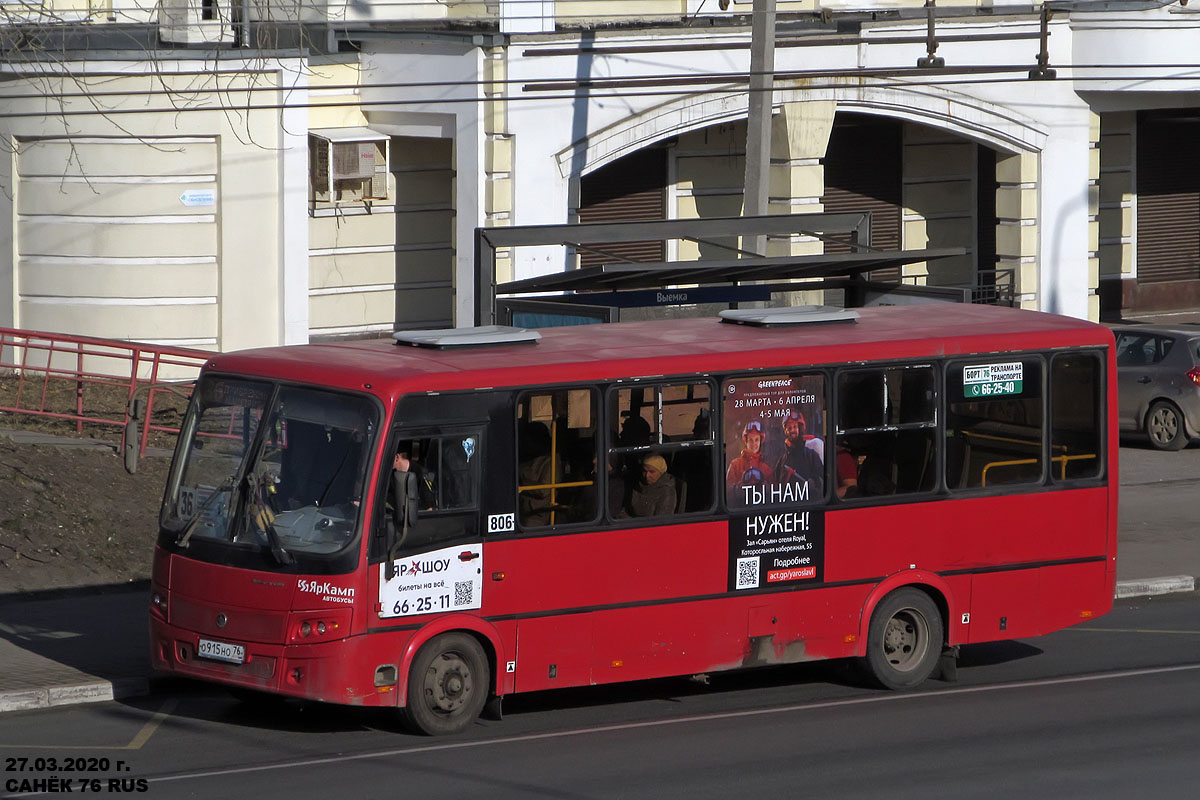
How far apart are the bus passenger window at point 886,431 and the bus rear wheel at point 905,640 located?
0.80m

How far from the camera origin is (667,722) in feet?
37.8

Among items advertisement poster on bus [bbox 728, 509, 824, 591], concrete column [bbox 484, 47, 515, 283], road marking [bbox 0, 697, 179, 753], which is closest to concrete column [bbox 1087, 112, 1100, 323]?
concrete column [bbox 484, 47, 515, 283]

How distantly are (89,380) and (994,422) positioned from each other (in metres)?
11.6

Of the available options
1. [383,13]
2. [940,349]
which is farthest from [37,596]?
[383,13]

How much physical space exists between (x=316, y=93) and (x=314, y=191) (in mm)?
1461

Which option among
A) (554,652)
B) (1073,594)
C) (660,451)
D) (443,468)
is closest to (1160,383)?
(1073,594)

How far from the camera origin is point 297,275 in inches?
981

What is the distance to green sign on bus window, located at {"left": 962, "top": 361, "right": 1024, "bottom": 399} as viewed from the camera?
12656 millimetres

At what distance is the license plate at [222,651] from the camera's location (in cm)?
1078

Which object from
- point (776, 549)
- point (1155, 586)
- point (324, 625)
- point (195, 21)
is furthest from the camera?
point (195, 21)

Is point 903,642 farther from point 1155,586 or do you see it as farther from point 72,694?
point 72,694

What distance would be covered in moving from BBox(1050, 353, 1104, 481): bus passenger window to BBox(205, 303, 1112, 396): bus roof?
7.2 inches

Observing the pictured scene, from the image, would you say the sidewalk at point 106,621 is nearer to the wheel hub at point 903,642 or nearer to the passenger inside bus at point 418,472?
the passenger inside bus at point 418,472

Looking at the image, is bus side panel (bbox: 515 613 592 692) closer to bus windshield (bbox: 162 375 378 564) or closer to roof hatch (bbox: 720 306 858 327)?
bus windshield (bbox: 162 375 378 564)
